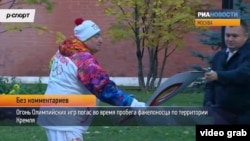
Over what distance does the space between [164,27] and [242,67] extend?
29.5 feet

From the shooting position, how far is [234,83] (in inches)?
186

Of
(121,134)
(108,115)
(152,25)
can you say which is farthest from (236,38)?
(152,25)

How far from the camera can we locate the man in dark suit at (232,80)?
185 inches

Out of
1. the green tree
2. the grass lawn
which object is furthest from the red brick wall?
the grass lawn

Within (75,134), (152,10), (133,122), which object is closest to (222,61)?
(133,122)

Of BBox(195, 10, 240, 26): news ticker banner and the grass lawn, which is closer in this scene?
BBox(195, 10, 240, 26): news ticker banner

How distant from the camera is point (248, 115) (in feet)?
15.8

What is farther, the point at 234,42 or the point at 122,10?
the point at 122,10

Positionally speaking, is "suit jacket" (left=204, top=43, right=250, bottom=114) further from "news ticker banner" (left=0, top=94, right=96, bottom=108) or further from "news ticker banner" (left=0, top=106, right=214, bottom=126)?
"news ticker banner" (left=0, top=94, right=96, bottom=108)

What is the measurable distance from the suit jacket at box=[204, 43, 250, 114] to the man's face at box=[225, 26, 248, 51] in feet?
0.10

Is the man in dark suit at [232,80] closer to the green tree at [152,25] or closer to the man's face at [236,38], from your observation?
the man's face at [236,38]

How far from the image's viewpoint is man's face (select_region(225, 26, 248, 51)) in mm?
4848

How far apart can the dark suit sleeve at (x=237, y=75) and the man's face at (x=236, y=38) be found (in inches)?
6.1

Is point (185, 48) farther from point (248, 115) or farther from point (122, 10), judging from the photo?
point (248, 115)
